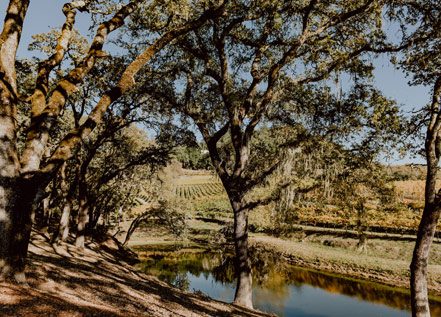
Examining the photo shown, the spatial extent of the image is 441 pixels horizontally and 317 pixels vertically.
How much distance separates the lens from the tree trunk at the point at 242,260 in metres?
14.9

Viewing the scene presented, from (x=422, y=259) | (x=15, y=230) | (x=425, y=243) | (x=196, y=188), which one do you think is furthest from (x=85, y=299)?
(x=196, y=188)

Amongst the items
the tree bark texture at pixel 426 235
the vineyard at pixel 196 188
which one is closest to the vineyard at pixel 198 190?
the vineyard at pixel 196 188

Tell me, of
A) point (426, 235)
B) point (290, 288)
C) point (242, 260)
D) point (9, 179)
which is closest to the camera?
point (9, 179)

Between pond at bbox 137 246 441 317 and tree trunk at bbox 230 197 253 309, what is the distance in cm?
408

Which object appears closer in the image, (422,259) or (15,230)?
(15,230)

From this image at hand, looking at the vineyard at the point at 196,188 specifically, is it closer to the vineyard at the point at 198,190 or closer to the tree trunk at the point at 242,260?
the vineyard at the point at 198,190

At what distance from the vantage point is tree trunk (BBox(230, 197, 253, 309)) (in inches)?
587

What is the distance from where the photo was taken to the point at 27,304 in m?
5.85

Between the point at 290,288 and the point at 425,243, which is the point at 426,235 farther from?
the point at 290,288

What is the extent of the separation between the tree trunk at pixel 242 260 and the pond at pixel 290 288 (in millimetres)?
4077

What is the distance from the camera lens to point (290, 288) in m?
28.2

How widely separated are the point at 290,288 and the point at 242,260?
15173 millimetres

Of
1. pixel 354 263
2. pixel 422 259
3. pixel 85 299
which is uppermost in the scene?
pixel 422 259

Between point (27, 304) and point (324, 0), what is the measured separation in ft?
43.1
